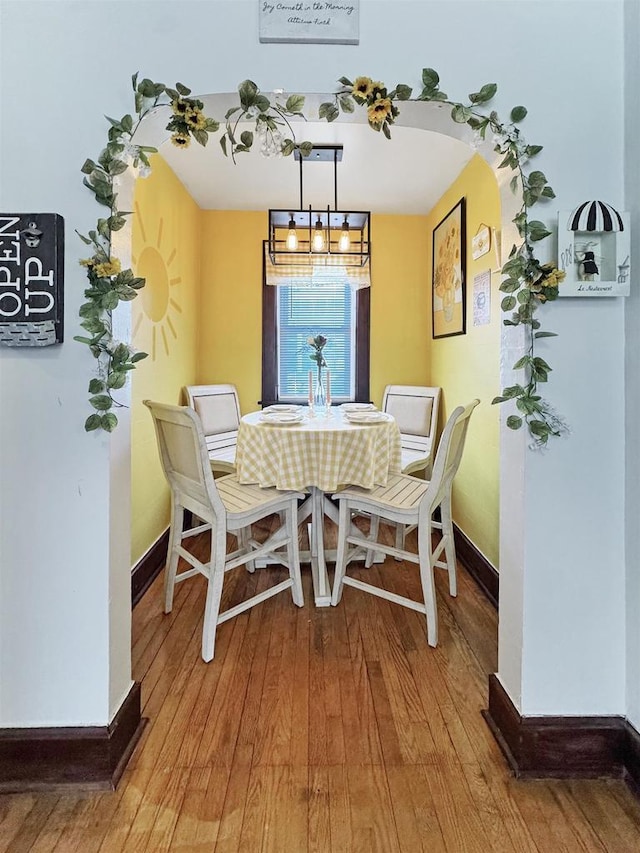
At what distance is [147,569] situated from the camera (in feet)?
8.14

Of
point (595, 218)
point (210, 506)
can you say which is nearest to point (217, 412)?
point (210, 506)

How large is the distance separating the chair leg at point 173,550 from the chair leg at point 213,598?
34cm

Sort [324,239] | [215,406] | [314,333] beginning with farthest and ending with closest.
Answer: [314,333] → [215,406] → [324,239]

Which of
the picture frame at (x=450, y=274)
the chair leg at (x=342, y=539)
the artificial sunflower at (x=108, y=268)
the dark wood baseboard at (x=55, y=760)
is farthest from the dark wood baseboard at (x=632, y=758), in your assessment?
the picture frame at (x=450, y=274)

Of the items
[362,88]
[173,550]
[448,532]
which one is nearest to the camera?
Result: [362,88]

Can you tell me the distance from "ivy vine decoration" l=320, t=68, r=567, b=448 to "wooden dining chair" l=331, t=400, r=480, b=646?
515 mm

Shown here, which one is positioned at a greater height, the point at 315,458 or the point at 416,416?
the point at 416,416

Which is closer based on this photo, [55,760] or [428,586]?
[55,760]

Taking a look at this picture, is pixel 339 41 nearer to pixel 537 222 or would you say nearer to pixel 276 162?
pixel 537 222

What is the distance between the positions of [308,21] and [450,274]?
206cm

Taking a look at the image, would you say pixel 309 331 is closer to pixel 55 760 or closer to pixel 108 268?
pixel 108 268

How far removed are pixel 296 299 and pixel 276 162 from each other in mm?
Answer: 1137

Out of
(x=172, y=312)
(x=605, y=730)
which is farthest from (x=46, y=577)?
(x=172, y=312)

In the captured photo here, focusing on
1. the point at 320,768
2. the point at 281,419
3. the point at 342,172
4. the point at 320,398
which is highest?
the point at 342,172
